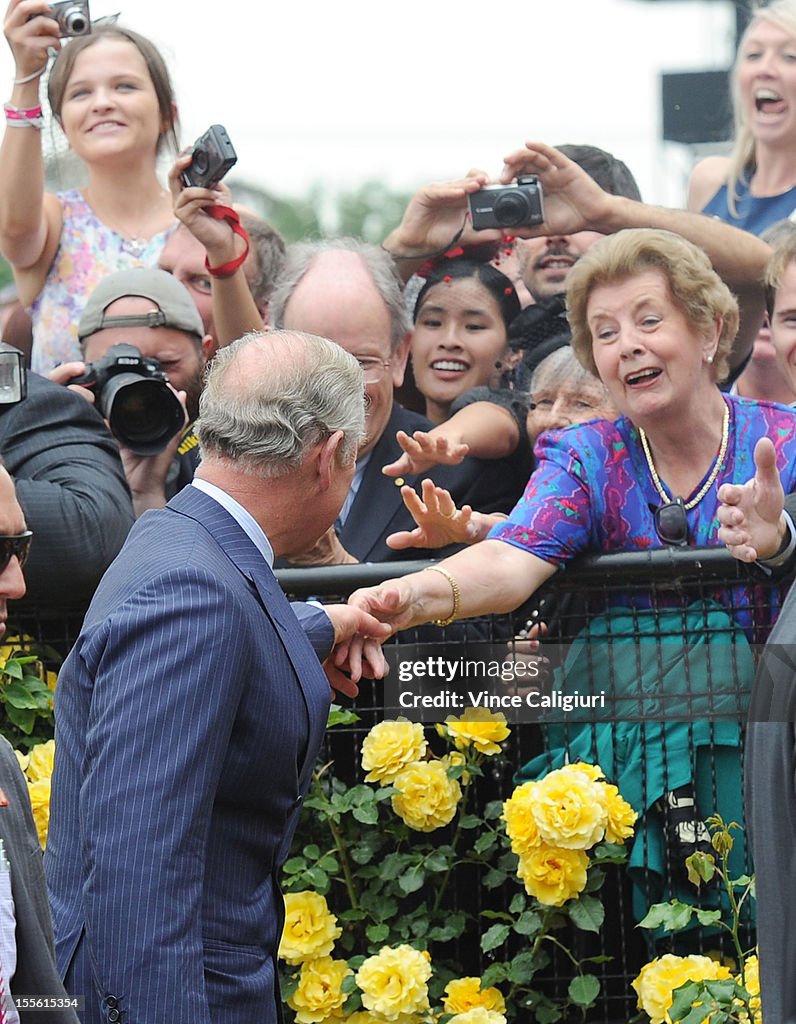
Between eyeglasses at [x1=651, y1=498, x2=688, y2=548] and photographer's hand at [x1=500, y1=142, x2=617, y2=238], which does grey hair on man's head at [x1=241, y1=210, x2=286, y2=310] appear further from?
eyeglasses at [x1=651, y1=498, x2=688, y2=548]

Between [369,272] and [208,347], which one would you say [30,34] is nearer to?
[208,347]

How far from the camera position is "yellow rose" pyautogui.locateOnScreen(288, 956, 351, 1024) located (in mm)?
3344

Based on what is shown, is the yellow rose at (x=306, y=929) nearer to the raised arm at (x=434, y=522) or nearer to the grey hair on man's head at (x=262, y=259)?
the raised arm at (x=434, y=522)

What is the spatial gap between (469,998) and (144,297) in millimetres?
1922

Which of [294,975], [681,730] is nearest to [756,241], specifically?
[681,730]

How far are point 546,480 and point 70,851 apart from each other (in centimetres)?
151

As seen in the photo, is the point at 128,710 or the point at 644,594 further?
the point at 644,594

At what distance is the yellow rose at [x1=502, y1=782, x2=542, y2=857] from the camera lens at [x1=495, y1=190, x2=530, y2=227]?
1.72m

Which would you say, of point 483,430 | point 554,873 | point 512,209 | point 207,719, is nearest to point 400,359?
point 483,430

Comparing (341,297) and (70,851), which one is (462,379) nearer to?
(341,297)

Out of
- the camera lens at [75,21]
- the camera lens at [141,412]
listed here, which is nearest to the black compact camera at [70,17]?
the camera lens at [75,21]

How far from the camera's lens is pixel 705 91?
4539 millimetres

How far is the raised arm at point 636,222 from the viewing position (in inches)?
168

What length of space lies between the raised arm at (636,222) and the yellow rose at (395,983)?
185cm
